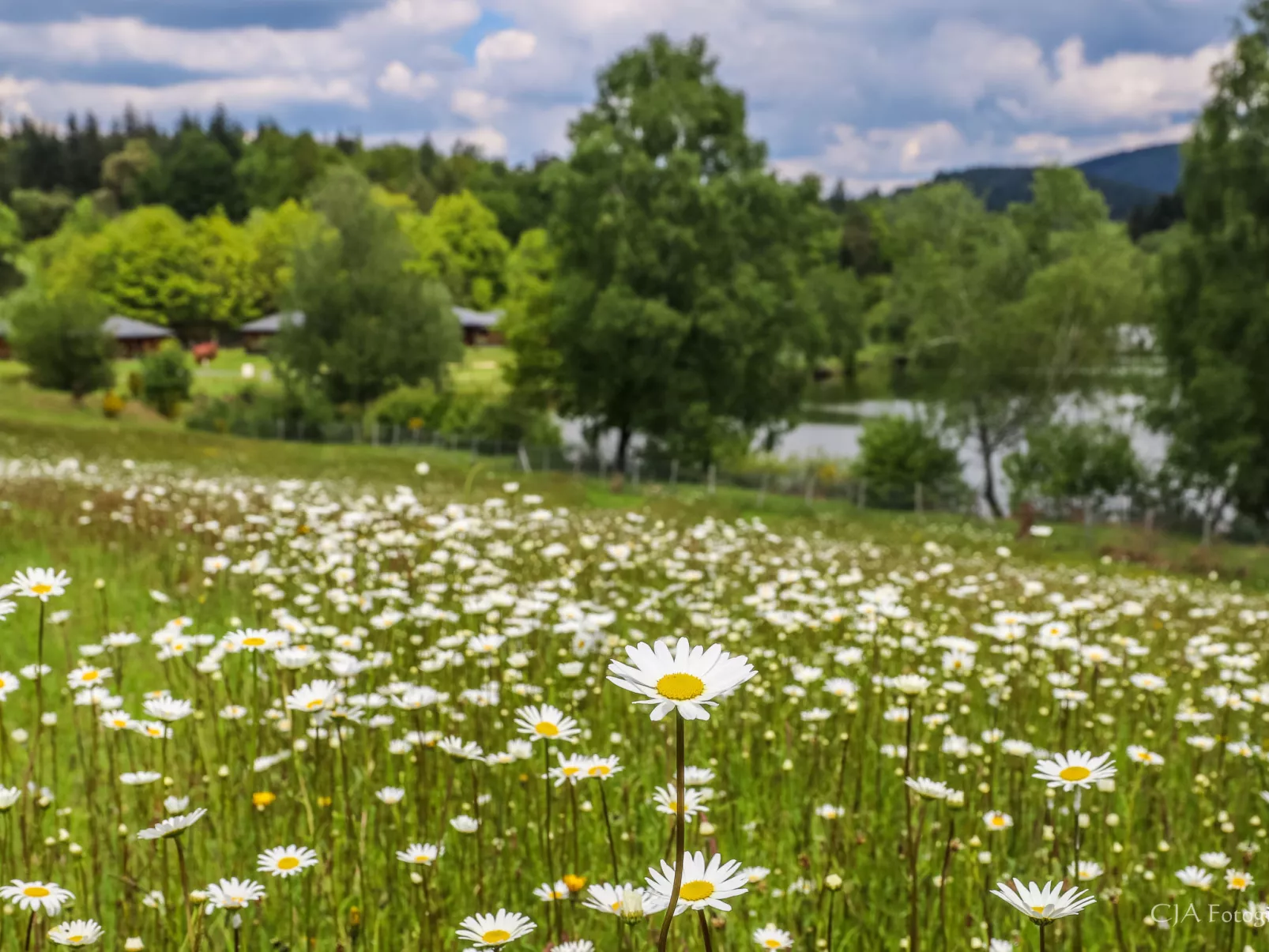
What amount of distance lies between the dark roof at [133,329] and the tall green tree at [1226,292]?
6629 centimetres

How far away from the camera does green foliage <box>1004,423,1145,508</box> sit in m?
35.5

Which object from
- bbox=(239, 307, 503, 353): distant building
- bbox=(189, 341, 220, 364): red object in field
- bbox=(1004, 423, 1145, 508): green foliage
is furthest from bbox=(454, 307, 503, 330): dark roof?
bbox=(1004, 423, 1145, 508): green foliage

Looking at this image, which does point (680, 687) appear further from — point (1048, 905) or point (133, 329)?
point (133, 329)

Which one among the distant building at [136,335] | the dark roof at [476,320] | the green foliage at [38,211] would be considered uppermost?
the green foliage at [38,211]

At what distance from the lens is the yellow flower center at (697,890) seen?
67.7 inches

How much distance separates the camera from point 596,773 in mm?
2773

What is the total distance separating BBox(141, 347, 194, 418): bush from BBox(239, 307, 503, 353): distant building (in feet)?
56.3

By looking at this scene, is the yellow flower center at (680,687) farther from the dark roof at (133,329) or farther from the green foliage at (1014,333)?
the dark roof at (133,329)

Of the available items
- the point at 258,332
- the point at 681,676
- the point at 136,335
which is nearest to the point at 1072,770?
the point at 681,676

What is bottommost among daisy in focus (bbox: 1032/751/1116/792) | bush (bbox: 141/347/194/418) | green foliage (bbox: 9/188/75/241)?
bush (bbox: 141/347/194/418)

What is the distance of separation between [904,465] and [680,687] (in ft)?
118

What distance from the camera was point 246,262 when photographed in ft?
272

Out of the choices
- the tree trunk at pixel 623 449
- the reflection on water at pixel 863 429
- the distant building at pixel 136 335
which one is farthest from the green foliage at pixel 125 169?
the tree trunk at pixel 623 449

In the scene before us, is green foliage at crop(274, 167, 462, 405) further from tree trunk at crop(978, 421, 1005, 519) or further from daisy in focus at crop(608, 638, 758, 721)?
daisy in focus at crop(608, 638, 758, 721)
